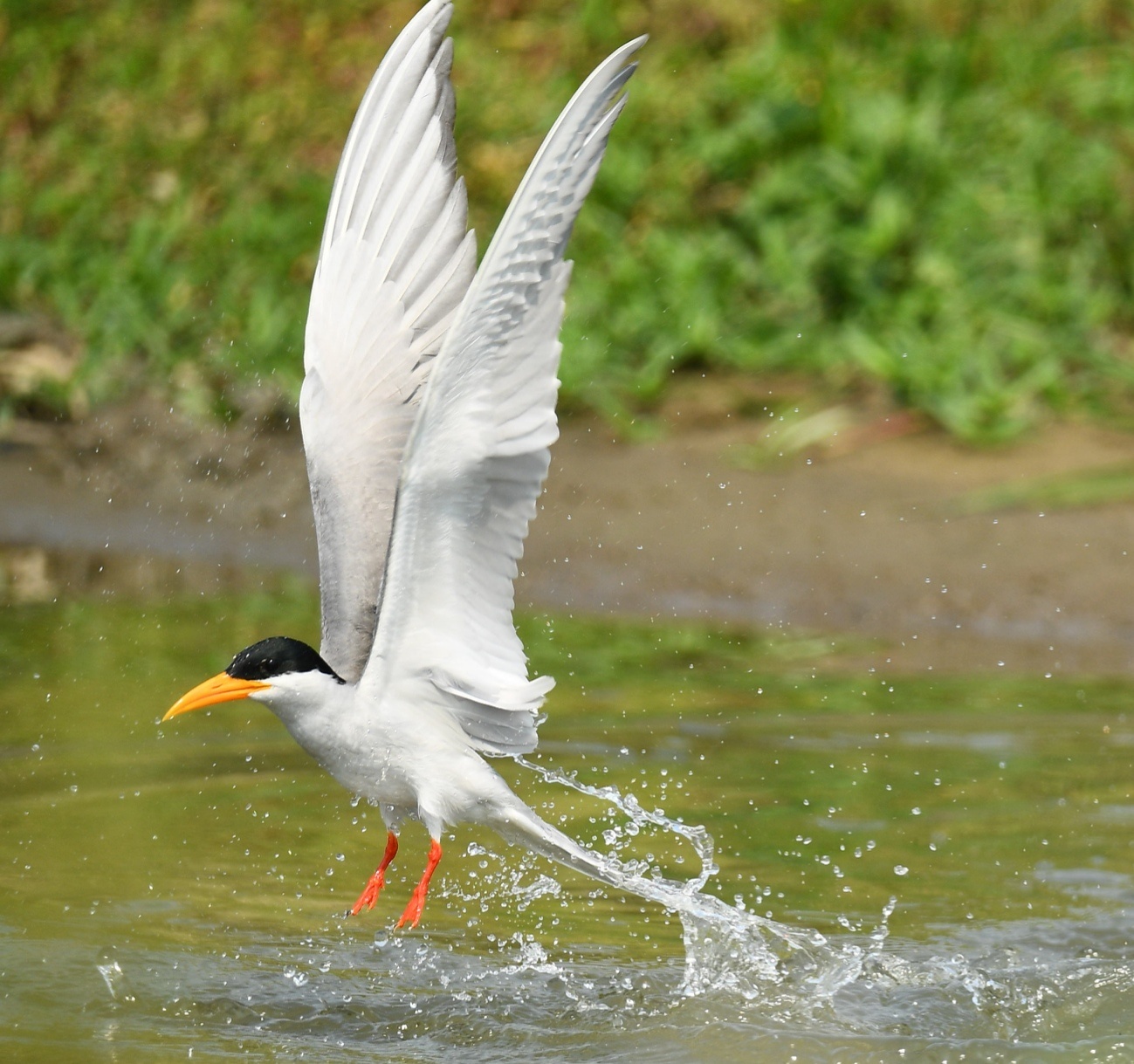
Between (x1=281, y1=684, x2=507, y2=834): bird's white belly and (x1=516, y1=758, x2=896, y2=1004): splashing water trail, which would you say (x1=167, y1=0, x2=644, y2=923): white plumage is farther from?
(x1=516, y1=758, x2=896, y2=1004): splashing water trail

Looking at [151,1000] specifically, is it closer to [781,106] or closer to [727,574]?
[727,574]

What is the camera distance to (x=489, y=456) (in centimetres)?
391

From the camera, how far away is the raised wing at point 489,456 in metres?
3.70

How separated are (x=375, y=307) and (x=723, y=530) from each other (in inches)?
142

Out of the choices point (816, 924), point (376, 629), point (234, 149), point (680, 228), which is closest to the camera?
point (376, 629)

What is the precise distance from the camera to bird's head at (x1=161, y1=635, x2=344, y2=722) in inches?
163

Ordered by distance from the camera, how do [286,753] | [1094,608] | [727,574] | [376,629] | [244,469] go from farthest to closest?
[244,469] < [727,574] < [1094,608] < [286,753] < [376,629]

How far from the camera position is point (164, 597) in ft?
26.1

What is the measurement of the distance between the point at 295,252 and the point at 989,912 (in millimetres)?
6181

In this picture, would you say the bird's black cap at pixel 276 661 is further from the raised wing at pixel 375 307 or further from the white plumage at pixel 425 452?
the raised wing at pixel 375 307

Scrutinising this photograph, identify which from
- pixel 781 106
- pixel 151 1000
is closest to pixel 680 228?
pixel 781 106

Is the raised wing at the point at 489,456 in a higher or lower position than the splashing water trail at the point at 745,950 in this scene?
higher

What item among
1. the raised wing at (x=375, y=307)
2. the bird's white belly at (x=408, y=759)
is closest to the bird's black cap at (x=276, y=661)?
the bird's white belly at (x=408, y=759)

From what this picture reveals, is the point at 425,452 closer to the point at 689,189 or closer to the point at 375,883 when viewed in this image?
the point at 375,883
